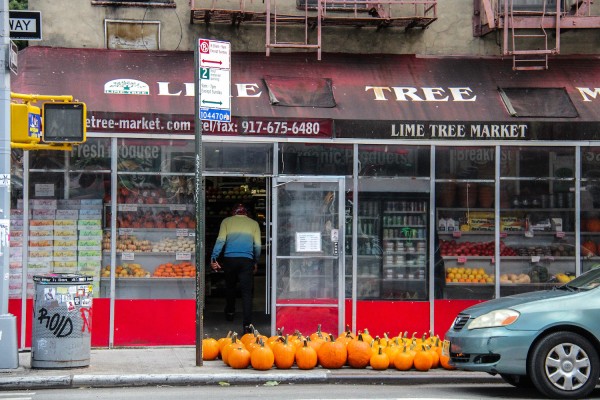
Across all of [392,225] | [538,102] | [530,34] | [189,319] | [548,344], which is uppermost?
[530,34]

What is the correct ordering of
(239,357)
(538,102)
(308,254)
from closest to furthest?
(239,357) < (308,254) < (538,102)

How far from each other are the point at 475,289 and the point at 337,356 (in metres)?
3.59

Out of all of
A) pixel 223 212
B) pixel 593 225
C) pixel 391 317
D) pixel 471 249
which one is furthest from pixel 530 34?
pixel 223 212

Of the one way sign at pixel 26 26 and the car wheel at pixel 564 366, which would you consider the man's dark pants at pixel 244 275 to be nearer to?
the one way sign at pixel 26 26

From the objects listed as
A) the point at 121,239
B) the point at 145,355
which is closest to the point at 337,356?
the point at 145,355

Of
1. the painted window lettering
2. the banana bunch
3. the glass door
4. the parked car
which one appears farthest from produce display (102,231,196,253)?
the banana bunch

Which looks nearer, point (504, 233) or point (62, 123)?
point (62, 123)

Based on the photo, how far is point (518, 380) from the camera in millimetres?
10508

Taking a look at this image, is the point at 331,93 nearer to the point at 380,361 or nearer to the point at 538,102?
the point at 538,102

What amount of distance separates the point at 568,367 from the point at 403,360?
2366mm

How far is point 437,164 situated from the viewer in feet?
46.6

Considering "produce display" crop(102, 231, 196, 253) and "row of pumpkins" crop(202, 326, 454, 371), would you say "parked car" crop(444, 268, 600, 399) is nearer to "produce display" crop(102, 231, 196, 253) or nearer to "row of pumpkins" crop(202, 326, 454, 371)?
"row of pumpkins" crop(202, 326, 454, 371)

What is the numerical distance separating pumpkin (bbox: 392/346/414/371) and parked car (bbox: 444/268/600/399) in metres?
1.72

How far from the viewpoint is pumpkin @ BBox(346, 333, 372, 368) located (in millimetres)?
11445
